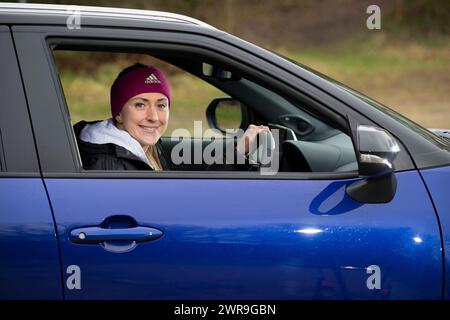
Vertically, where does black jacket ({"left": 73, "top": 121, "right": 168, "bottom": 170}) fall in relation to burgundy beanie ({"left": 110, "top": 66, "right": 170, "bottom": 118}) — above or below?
below

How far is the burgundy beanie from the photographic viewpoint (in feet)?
11.3

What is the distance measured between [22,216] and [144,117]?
868mm

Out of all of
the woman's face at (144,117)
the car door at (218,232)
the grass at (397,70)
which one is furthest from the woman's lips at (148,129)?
the grass at (397,70)

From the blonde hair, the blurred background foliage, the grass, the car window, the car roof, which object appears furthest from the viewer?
the grass

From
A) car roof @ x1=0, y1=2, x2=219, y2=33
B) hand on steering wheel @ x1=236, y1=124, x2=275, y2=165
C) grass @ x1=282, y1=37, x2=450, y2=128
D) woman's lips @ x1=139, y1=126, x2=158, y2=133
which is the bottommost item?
hand on steering wheel @ x1=236, y1=124, x2=275, y2=165

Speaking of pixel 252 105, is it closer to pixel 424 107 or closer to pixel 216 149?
pixel 216 149

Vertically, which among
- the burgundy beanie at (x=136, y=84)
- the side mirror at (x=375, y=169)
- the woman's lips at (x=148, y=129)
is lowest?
the side mirror at (x=375, y=169)

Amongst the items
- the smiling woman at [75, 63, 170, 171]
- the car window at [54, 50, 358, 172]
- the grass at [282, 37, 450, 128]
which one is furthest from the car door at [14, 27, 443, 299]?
the grass at [282, 37, 450, 128]

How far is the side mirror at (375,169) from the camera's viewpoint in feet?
9.25

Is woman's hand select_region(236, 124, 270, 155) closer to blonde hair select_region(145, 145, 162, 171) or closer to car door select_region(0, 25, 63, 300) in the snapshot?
blonde hair select_region(145, 145, 162, 171)

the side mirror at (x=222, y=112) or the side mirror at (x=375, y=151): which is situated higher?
the side mirror at (x=222, y=112)

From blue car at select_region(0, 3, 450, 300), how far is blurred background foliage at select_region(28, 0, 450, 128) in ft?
34.8

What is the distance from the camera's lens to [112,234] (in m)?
2.72

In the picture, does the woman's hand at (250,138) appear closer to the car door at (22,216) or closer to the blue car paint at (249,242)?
the blue car paint at (249,242)
